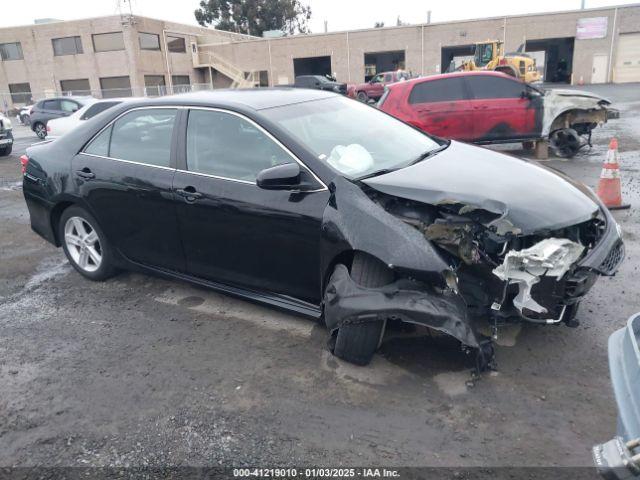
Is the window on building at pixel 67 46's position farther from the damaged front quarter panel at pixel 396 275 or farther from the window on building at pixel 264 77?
the damaged front quarter panel at pixel 396 275

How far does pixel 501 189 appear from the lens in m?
3.30

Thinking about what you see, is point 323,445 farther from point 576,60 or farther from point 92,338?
point 576,60

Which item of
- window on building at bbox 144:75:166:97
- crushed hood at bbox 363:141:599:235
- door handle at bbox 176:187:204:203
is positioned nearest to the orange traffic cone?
crushed hood at bbox 363:141:599:235

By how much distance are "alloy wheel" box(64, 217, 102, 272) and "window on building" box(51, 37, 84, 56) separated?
42390 mm

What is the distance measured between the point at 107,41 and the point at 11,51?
9.66 metres

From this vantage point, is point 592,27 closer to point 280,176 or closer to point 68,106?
point 68,106

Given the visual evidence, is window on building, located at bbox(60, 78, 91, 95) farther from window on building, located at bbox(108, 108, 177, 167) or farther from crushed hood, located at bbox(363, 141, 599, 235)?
crushed hood, located at bbox(363, 141, 599, 235)

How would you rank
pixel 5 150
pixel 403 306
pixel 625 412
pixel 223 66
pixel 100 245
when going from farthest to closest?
1. pixel 223 66
2. pixel 5 150
3. pixel 100 245
4. pixel 403 306
5. pixel 625 412

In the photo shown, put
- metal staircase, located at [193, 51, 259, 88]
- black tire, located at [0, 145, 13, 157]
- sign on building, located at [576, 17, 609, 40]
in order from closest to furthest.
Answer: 1. black tire, located at [0, 145, 13, 157]
2. sign on building, located at [576, 17, 609, 40]
3. metal staircase, located at [193, 51, 259, 88]

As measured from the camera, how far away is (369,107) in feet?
15.8

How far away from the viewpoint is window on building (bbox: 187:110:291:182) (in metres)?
3.65

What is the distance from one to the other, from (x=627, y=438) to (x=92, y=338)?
3.56 m

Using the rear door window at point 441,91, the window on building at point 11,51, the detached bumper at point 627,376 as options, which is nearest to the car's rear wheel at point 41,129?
the rear door window at point 441,91

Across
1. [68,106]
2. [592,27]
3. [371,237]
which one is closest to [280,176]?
[371,237]
